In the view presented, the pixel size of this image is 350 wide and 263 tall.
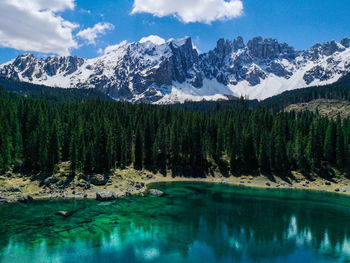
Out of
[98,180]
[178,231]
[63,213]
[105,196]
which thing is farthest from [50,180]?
[178,231]

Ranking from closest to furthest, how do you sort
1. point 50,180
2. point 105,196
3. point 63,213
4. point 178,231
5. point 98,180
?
point 178,231
point 63,213
point 105,196
point 50,180
point 98,180

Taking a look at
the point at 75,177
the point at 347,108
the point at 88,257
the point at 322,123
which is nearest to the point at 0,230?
the point at 88,257

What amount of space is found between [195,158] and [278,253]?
59.1 metres

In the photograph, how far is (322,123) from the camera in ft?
331

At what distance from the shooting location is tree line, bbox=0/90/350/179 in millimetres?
72812

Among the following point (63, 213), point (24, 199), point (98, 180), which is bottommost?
point (63, 213)

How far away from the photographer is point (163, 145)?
9181 cm

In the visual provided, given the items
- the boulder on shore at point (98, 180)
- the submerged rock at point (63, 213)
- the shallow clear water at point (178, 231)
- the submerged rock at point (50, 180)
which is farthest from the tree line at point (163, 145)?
the submerged rock at point (63, 213)

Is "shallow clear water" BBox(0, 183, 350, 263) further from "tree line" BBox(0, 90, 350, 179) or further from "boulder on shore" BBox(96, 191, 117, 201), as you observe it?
"tree line" BBox(0, 90, 350, 179)

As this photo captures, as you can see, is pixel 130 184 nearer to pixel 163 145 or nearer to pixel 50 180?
pixel 50 180

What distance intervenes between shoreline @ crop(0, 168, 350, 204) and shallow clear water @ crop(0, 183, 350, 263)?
5.50 m

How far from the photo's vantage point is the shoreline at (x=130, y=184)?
194 ft

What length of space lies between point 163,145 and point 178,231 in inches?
2045

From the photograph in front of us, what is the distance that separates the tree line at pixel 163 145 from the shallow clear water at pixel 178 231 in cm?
2159
